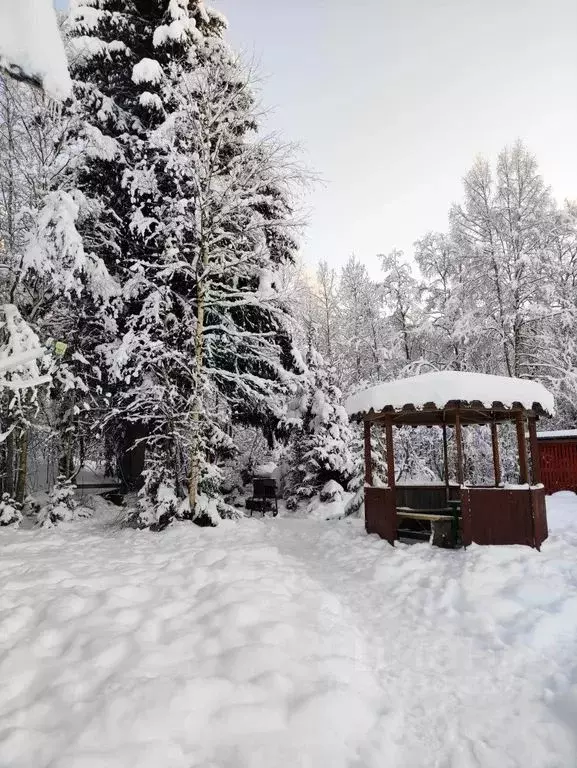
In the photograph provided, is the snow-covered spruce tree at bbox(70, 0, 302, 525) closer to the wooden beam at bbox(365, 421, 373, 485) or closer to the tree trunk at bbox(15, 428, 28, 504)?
the tree trunk at bbox(15, 428, 28, 504)

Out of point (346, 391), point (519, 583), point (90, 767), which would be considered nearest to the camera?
point (90, 767)

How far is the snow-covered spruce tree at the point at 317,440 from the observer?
1455cm

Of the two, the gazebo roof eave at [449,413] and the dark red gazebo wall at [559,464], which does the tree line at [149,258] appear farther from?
the dark red gazebo wall at [559,464]

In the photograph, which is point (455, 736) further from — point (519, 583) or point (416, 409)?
point (416, 409)

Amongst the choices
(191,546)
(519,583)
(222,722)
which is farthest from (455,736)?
(191,546)

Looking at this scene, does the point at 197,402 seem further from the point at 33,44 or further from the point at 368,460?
the point at 33,44

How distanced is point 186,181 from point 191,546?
8.08 m

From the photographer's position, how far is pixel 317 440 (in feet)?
47.7

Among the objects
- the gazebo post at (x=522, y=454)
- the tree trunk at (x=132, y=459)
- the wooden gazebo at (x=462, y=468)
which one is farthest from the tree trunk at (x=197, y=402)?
the gazebo post at (x=522, y=454)

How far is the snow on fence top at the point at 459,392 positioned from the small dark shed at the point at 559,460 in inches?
301

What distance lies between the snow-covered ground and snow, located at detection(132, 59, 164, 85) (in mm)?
9960

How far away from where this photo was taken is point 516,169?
58.4 ft

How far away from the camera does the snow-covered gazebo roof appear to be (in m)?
8.19

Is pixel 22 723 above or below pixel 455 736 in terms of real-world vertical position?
above
